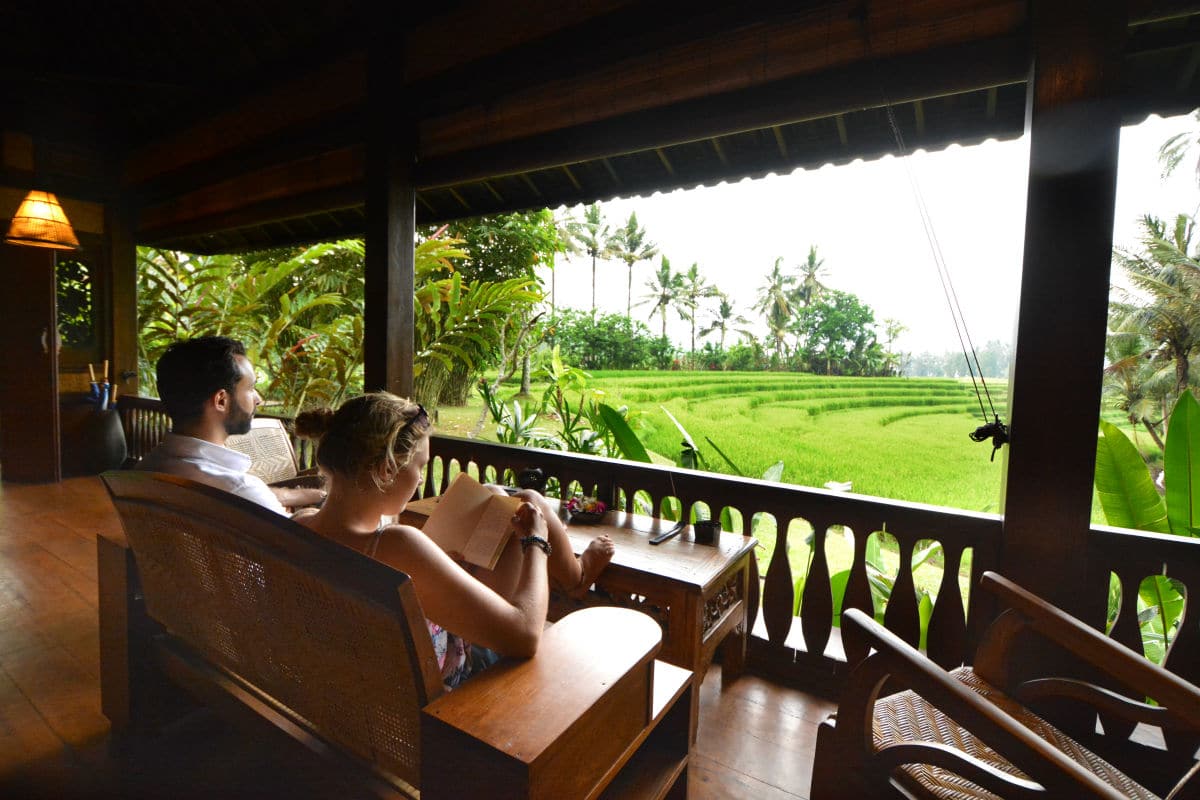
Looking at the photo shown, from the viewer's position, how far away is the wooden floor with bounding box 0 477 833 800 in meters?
1.54

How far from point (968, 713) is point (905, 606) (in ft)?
3.91

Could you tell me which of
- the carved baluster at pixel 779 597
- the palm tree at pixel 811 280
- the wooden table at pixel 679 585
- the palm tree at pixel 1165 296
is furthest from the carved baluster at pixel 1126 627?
the palm tree at pixel 811 280

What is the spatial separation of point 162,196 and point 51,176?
0.94 metres

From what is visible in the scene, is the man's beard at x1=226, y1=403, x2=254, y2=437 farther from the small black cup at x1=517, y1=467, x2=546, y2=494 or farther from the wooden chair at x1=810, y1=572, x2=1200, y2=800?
the wooden chair at x1=810, y1=572, x2=1200, y2=800

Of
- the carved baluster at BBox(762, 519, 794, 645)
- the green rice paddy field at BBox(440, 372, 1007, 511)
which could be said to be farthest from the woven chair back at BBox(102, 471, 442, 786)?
the green rice paddy field at BBox(440, 372, 1007, 511)

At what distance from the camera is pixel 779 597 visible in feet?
7.67

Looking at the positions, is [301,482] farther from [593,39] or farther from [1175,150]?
[1175,150]

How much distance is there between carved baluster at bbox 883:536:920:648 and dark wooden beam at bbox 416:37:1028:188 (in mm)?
1570

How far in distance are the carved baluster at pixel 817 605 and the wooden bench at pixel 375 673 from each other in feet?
3.82

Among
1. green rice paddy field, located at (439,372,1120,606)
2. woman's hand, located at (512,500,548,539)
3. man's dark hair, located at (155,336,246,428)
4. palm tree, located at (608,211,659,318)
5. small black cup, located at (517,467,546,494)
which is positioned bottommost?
green rice paddy field, located at (439,372,1120,606)

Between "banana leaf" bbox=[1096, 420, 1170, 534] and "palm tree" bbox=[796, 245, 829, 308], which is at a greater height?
"palm tree" bbox=[796, 245, 829, 308]

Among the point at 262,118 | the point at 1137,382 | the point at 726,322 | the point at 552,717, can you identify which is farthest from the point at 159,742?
the point at 1137,382

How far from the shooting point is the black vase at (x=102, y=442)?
16.3 ft

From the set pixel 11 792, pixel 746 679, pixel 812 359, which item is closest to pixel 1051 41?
pixel 746 679
